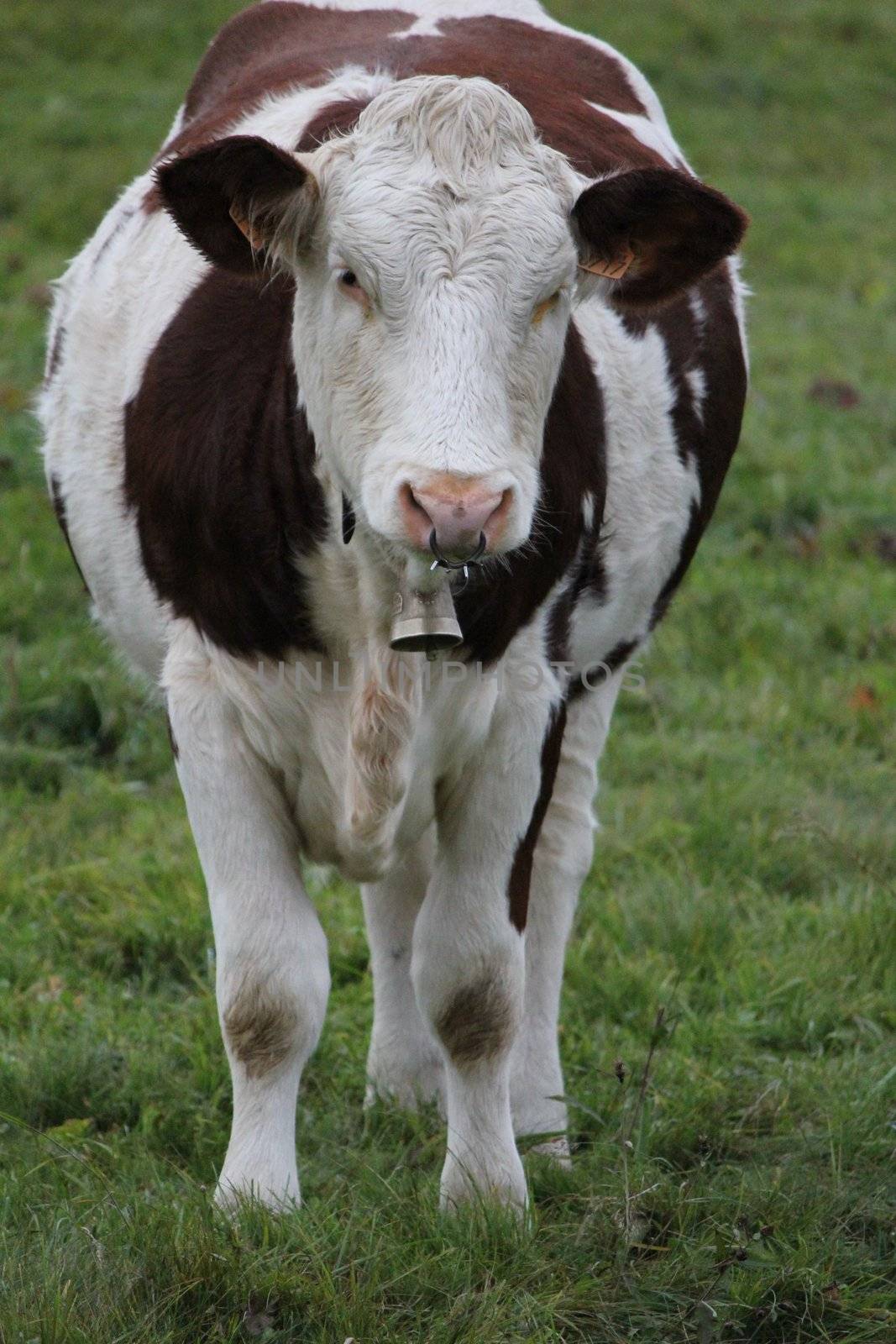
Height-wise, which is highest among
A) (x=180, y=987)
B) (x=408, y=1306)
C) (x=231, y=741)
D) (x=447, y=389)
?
(x=447, y=389)

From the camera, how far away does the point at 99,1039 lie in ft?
14.0

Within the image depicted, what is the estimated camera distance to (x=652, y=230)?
10.8 feet

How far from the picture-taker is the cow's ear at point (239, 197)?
305cm

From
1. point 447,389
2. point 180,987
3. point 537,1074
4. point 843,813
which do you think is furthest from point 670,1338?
point 843,813

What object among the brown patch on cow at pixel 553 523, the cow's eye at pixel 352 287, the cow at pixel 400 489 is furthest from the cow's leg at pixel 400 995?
the cow's eye at pixel 352 287

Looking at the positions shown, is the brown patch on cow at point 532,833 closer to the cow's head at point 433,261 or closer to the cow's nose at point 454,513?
the cow's head at point 433,261

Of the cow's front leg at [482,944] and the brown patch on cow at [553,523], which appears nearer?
the brown patch on cow at [553,523]

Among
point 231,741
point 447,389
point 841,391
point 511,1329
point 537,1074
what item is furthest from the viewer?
point 841,391

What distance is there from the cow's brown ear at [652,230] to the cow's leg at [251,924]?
107 cm

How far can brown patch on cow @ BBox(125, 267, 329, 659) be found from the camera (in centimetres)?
344

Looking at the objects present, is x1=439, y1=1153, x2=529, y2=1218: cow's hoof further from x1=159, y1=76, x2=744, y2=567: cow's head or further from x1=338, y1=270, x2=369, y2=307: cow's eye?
x1=338, y1=270, x2=369, y2=307: cow's eye

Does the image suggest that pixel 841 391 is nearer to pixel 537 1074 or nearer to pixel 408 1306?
pixel 537 1074

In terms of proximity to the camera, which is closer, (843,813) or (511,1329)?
(511,1329)

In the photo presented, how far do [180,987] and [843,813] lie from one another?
2.09 meters
